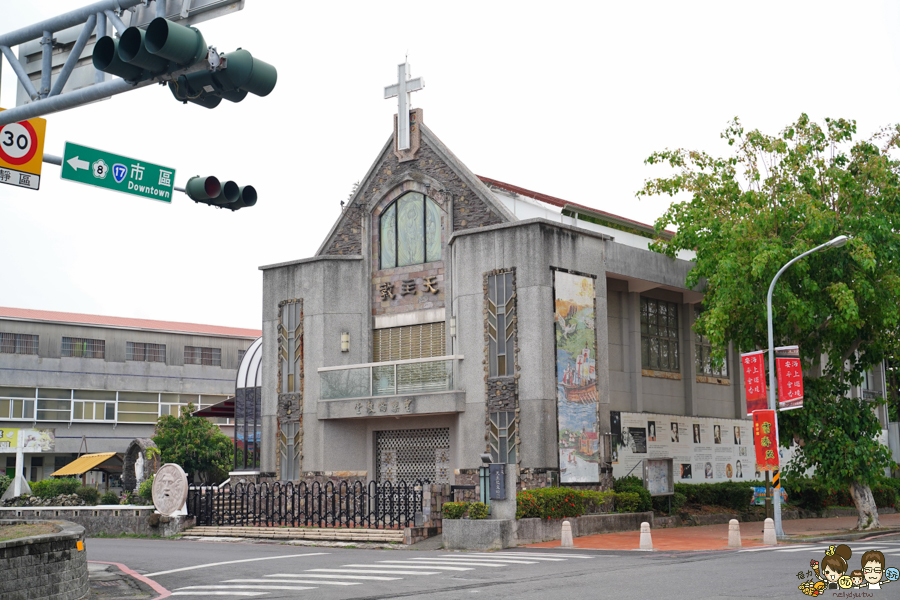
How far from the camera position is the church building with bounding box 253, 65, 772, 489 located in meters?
28.8

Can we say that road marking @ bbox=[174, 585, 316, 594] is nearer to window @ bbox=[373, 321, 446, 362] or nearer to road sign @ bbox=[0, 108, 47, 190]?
road sign @ bbox=[0, 108, 47, 190]

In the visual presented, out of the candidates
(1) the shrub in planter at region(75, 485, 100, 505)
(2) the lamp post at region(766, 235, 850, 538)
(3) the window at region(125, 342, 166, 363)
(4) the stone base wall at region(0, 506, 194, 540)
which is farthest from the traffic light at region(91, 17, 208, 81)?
(3) the window at region(125, 342, 166, 363)

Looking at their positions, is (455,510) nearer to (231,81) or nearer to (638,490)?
(638,490)

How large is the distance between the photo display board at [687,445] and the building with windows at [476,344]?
8 centimetres

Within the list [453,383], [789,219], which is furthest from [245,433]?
[789,219]

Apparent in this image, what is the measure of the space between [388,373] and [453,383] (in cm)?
255

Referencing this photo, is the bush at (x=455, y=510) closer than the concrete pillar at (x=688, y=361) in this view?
Yes

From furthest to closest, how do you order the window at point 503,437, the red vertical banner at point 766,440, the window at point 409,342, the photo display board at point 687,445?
the window at point 409,342 < the photo display board at point 687,445 < the window at point 503,437 < the red vertical banner at point 766,440

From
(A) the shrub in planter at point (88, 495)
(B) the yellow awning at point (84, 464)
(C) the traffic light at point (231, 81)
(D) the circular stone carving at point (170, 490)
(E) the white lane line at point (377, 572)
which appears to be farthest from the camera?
(B) the yellow awning at point (84, 464)

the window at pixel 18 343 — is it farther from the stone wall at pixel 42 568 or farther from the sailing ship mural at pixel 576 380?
the stone wall at pixel 42 568

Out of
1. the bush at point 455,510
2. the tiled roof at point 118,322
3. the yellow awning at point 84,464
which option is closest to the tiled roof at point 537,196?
the bush at point 455,510

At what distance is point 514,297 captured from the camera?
29.1m

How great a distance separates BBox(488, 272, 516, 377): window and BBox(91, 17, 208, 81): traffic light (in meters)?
20.5

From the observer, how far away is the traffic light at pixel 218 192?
12422mm
